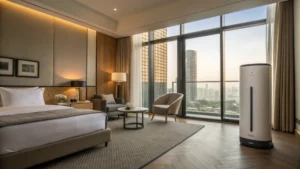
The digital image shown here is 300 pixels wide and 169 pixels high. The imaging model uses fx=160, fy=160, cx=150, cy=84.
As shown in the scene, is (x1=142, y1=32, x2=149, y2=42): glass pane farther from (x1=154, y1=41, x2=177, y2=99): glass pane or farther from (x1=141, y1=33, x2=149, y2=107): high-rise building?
(x1=154, y1=41, x2=177, y2=99): glass pane

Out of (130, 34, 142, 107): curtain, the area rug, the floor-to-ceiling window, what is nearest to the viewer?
the area rug

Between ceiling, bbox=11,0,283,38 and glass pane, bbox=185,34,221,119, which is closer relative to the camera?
ceiling, bbox=11,0,283,38

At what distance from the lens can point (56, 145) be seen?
2094 mm

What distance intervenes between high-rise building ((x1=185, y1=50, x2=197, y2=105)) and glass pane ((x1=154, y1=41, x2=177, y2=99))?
0.46 meters

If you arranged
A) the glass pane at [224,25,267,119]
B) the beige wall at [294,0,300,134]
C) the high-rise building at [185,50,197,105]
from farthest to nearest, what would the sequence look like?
1. the high-rise building at [185,50,197,105]
2. the glass pane at [224,25,267,119]
3. the beige wall at [294,0,300,134]

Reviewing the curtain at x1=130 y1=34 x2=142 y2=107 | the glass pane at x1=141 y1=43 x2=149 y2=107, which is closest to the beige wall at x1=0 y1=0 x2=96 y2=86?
the curtain at x1=130 y1=34 x2=142 y2=107

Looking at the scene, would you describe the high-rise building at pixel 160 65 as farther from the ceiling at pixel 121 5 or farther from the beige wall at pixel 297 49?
the beige wall at pixel 297 49

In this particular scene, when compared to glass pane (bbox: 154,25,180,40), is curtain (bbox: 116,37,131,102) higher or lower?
lower

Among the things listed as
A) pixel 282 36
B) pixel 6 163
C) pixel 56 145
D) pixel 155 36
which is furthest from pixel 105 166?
pixel 155 36

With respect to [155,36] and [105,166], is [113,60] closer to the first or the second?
[155,36]

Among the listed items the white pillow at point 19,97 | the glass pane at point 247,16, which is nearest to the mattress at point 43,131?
the white pillow at point 19,97

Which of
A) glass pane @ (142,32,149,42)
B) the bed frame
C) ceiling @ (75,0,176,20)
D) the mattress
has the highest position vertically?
ceiling @ (75,0,176,20)

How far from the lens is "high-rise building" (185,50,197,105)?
545 cm

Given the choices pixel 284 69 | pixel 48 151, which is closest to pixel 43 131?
pixel 48 151
